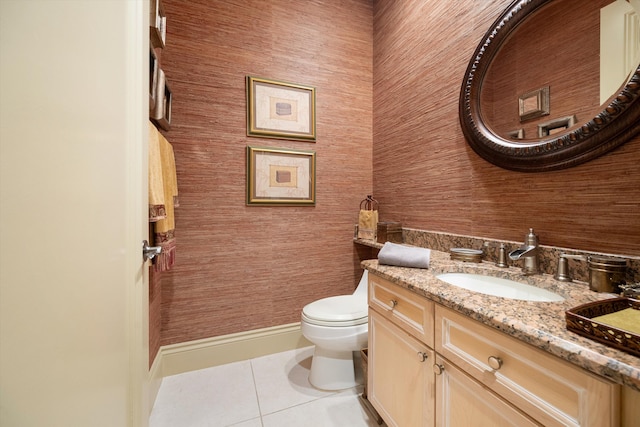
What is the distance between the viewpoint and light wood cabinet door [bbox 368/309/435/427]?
86 centimetres

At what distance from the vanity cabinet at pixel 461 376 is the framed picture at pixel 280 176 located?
97cm

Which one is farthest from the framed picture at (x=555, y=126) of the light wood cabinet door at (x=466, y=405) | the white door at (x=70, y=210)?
the white door at (x=70, y=210)

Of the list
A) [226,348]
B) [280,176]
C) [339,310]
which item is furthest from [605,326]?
[226,348]

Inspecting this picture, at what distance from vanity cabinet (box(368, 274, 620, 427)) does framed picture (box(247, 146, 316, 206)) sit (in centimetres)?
97

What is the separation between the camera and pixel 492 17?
47.1 inches

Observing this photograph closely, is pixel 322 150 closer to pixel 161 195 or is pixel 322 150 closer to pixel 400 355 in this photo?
pixel 161 195

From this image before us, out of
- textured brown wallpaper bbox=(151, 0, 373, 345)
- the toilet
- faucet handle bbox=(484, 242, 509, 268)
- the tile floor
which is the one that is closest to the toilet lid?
the toilet

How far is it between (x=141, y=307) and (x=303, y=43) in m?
1.99

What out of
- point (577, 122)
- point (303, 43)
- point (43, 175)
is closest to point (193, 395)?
point (43, 175)

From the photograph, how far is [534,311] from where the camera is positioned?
625mm

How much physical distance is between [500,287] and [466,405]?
0.48m

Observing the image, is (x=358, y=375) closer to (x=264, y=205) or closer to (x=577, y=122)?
Answer: (x=264, y=205)

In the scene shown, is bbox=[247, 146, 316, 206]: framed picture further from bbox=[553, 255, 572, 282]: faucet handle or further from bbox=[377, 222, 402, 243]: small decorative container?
bbox=[553, 255, 572, 282]: faucet handle

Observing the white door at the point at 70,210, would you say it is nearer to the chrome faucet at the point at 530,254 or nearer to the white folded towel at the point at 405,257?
the white folded towel at the point at 405,257
